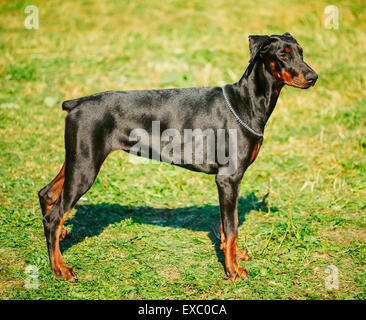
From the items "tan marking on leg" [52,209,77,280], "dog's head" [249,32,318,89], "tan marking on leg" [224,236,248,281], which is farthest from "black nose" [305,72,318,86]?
"tan marking on leg" [52,209,77,280]

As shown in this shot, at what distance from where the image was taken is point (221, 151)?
4609 millimetres

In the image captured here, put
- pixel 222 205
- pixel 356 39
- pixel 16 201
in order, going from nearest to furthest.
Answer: pixel 222 205, pixel 16 201, pixel 356 39

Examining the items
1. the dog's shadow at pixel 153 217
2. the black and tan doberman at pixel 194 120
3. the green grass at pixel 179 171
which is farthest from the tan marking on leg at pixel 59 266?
the dog's shadow at pixel 153 217

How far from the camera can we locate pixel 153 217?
233 inches

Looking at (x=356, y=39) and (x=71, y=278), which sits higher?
(x=356, y=39)

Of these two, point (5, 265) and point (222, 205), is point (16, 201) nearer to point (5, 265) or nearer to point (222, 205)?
point (5, 265)

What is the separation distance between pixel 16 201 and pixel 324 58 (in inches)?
337

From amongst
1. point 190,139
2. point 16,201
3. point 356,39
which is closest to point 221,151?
point 190,139

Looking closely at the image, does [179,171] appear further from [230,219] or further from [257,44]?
[257,44]

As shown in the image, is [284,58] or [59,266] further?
[59,266]

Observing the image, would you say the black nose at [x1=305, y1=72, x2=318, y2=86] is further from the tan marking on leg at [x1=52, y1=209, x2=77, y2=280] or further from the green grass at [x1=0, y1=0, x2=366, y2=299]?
the tan marking on leg at [x1=52, y1=209, x2=77, y2=280]

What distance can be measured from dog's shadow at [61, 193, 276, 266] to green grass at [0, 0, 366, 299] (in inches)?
1.0

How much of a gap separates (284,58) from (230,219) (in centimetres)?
170

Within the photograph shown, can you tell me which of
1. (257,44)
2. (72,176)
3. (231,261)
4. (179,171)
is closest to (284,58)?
(257,44)
